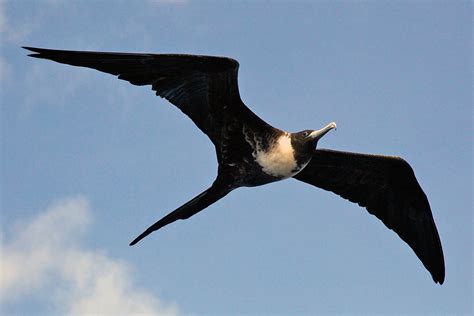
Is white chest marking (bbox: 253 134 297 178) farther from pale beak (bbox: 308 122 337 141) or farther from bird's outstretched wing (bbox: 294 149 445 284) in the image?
bird's outstretched wing (bbox: 294 149 445 284)

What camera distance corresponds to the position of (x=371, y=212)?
32.9 ft

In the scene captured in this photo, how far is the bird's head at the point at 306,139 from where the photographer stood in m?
8.52

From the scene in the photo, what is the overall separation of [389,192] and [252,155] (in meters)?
2.32

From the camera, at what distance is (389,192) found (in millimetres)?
10000

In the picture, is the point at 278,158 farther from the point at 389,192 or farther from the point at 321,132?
the point at 389,192

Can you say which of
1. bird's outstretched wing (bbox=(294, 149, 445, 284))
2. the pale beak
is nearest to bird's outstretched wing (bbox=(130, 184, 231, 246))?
the pale beak

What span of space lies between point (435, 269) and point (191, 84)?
397 centimetres

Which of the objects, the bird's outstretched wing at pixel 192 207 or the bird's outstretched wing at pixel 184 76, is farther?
the bird's outstretched wing at pixel 192 207

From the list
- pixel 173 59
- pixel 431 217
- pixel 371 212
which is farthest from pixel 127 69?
pixel 431 217

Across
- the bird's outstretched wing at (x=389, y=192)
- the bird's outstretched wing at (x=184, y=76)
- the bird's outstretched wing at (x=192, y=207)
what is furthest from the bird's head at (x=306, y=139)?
the bird's outstretched wing at (x=389, y=192)

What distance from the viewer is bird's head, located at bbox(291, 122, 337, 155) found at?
28.0 ft

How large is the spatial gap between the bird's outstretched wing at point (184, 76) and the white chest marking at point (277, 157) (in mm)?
455

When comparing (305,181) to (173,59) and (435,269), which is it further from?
(173,59)

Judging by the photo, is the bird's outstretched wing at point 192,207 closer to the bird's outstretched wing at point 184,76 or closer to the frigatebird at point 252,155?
the frigatebird at point 252,155
